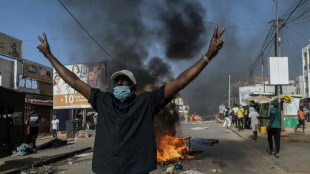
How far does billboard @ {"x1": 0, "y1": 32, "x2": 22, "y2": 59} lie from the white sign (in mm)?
17907

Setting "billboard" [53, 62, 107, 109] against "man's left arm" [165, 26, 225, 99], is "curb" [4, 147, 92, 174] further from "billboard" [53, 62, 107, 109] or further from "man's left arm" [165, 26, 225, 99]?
"billboard" [53, 62, 107, 109]

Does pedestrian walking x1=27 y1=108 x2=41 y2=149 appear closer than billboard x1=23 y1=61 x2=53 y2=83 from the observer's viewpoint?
Yes

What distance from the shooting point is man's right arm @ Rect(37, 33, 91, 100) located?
7.12 ft

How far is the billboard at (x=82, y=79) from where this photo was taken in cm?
1977

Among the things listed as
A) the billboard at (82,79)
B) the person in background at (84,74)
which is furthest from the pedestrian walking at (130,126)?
the person in background at (84,74)

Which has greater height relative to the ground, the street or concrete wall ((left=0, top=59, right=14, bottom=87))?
concrete wall ((left=0, top=59, right=14, bottom=87))

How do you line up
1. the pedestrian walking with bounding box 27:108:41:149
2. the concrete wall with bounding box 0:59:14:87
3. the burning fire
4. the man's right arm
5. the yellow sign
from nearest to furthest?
1. the man's right arm
2. the burning fire
3. the pedestrian walking with bounding box 27:108:41:149
4. the concrete wall with bounding box 0:59:14:87
5. the yellow sign

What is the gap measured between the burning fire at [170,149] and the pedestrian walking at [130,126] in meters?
5.06

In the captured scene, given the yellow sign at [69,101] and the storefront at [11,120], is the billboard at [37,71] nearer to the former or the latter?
the yellow sign at [69,101]

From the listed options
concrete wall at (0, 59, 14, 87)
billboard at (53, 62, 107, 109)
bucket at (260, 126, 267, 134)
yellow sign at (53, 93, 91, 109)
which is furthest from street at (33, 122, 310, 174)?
concrete wall at (0, 59, 14, 87)

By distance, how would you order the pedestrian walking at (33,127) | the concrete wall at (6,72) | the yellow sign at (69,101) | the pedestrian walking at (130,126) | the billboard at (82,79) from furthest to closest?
the yellow sign at (69,101) < the billboard at (82,79) < the concrete wall at (6,72) < the pedestrian walking at (33,127) < the pedestrian walking at (130,126)

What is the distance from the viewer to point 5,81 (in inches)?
766

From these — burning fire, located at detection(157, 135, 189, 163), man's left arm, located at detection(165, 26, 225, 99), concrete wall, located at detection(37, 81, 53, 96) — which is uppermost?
concrete wall, located at detection(37, 81, 53, 96)

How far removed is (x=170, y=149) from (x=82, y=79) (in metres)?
14.4
